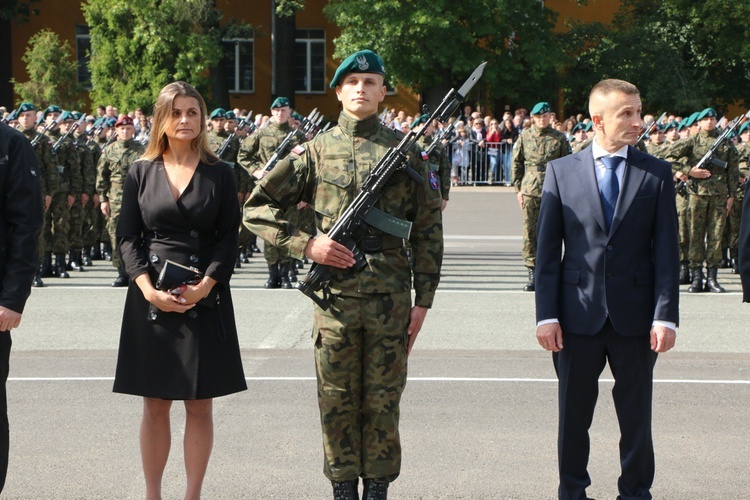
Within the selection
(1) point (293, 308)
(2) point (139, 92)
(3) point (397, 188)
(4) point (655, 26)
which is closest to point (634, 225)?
(3) point (397, 188)

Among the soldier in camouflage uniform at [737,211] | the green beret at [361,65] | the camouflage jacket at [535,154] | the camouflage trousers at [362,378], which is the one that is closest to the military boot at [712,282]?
the soldier in camouflage uniform at [737,211]

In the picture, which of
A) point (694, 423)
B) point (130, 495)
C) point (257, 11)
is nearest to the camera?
point (130, 495)

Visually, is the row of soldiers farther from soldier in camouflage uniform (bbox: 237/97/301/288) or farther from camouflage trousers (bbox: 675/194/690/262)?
soldier in camouflage uniform (bbox: 237/97/301/288)

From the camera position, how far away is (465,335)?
1072 cm

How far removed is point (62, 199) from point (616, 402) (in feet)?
37.7

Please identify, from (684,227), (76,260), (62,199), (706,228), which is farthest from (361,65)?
(76,260)

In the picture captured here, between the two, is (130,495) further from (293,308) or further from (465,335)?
(293,308)

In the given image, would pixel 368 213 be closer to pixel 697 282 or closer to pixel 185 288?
pixel 185 288

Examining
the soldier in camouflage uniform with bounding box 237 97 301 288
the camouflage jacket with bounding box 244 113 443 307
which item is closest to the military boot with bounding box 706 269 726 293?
the soldier in camouflage uniform with bounding box 237 97 301 288

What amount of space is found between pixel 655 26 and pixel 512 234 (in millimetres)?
20837

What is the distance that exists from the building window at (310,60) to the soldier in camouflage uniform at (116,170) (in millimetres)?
29988

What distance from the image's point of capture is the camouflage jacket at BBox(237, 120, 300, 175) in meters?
14.6

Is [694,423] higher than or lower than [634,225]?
lower

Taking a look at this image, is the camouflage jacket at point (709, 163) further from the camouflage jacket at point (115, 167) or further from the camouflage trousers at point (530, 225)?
the camouflage jacket at point (115, 167)
